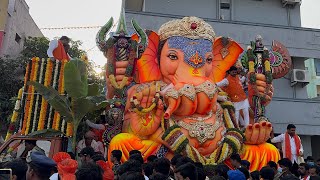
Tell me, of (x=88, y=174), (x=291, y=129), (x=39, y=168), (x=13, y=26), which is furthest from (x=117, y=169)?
(x=13, y=26)

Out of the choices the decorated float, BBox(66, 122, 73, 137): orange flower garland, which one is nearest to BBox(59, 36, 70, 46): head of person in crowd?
the decorated float

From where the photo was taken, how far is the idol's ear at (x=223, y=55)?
9242mm

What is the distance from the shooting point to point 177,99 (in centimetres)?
766

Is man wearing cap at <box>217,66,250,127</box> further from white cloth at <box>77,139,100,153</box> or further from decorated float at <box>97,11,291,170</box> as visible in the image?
white cloth at <box>77,139,100,153</box>

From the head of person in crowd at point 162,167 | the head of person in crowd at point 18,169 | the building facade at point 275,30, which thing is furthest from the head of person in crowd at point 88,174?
the building facade at point 275,30

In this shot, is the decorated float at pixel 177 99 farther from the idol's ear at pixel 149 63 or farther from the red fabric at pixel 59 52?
the red fabric at pixel 59 52

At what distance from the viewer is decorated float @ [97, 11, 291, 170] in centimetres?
770

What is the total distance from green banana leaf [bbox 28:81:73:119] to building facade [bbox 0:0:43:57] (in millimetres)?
10823

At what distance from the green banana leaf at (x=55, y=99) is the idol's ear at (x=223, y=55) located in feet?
12.2

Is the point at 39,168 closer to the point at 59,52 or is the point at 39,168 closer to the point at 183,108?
the point at 183,108

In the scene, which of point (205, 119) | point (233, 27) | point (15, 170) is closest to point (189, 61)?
point (205, 119)

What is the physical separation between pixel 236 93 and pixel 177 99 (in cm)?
189

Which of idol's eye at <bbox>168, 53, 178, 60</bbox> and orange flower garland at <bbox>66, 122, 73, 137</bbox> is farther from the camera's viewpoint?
idol's eye at <bbox>168, 53, 178, 60</bbox>

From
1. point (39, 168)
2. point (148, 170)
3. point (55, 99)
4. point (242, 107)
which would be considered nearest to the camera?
point (39, 168)
